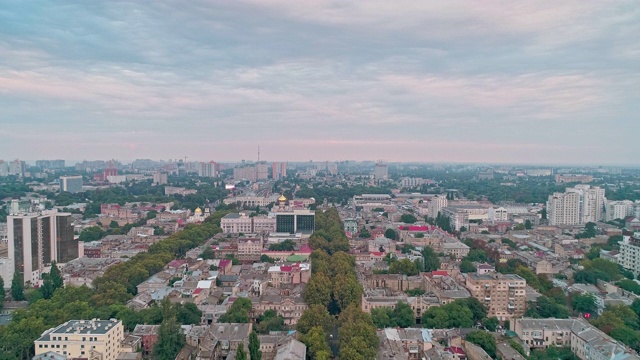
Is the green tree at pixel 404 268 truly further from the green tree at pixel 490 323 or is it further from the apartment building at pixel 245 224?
the apartment building at pixel 245 224

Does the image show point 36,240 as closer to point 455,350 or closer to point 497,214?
point 455,350

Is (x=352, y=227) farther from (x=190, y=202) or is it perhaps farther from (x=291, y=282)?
(x=190, y=202)

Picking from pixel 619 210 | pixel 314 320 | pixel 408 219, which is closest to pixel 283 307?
pixel 314 320

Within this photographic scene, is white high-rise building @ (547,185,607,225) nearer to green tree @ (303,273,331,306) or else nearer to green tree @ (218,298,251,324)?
green tree @ (303,273,331,306)

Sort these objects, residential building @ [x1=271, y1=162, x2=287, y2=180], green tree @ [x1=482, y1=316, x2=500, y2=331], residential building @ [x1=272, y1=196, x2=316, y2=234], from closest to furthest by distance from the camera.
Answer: green tree @ [x1=482, y1=316, x2=500, y2=331] → residential building @ [x1=272, y1=196, x2=316, y2=234] → residential building @ [x1=271, y1=162, x2=287, y2=180]

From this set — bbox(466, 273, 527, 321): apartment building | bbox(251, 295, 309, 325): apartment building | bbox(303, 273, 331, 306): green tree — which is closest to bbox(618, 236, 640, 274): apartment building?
bbox(466, 273, 527, 321): apartment building

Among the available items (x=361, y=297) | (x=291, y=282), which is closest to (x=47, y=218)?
(x=291, y=282)

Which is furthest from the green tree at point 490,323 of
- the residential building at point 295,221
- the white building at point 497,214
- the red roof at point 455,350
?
the white building at point 497,214
